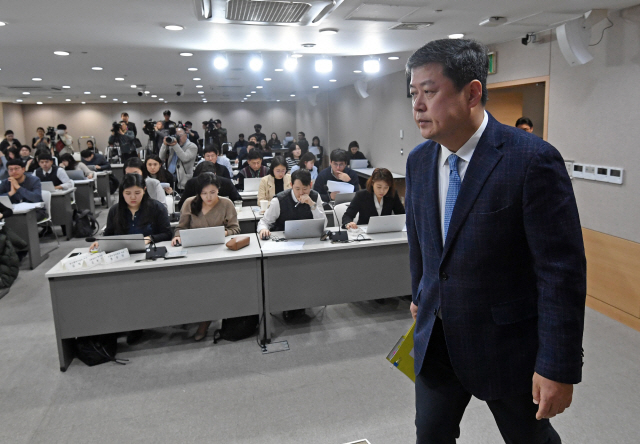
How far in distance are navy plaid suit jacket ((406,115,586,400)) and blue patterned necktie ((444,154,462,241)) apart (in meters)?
0.03

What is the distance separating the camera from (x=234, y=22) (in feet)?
12.6

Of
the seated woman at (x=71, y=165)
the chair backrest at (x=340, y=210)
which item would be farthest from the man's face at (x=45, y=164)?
the chair backrest at (x=340, y=210)

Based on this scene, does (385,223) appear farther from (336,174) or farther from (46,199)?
(46,199)

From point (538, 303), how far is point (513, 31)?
4.25 m

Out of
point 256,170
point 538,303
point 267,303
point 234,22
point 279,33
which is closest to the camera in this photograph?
point 538,303

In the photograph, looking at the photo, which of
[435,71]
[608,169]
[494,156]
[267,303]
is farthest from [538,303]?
[608,169]

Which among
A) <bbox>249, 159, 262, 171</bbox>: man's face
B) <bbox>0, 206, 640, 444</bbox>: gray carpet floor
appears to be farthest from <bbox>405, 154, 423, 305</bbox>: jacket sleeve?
<bbox>249, 159, 262, 171</bbox>: man's face

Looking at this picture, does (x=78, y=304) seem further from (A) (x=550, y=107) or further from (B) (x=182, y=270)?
(A) (x=550, y=107)

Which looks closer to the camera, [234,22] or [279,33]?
[234,22]

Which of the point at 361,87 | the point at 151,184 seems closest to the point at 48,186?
the point at 151,184

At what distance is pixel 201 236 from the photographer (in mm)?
3584

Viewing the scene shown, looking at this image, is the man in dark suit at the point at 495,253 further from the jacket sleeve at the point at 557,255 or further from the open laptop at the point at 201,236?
the open laptop at the point at 201,236

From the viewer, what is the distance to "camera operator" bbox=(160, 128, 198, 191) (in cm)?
672

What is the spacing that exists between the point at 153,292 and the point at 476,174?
2706mm
